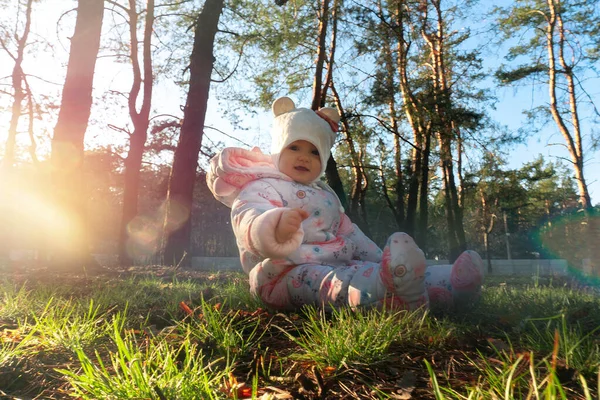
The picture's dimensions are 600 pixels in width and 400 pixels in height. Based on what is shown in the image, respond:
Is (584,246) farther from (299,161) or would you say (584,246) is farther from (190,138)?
(299,161)

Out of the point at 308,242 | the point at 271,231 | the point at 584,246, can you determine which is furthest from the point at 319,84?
the point at 584,246

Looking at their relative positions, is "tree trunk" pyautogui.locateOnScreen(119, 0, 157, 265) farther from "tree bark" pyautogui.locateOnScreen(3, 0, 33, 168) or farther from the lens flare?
the lens flare

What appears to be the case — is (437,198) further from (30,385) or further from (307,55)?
(30,385)

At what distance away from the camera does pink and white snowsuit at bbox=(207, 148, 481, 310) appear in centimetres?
222

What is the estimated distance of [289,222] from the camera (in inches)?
88.7

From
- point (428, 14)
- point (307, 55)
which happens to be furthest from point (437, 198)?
point (307, 55)

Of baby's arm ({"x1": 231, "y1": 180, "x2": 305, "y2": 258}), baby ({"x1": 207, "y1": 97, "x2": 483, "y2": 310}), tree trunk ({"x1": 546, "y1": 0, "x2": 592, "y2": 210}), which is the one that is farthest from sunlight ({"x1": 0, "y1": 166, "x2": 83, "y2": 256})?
tree trunk ({"x1": 546, "y1": 0, "x2": 592, "y2": 210})

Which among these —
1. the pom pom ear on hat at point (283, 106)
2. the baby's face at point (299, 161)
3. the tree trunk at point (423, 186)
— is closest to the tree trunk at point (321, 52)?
the tree trunk at point (423, 186)

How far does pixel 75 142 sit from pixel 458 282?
6094 millimetres

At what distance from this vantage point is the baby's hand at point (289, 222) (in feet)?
7.38

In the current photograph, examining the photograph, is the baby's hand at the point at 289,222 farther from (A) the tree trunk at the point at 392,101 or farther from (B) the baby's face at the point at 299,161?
(A) the tree trunk at the point at 392,101

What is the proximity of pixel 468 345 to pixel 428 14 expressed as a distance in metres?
12.6

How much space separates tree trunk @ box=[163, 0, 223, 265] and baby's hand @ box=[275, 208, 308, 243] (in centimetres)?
793

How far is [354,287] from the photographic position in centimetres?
240
